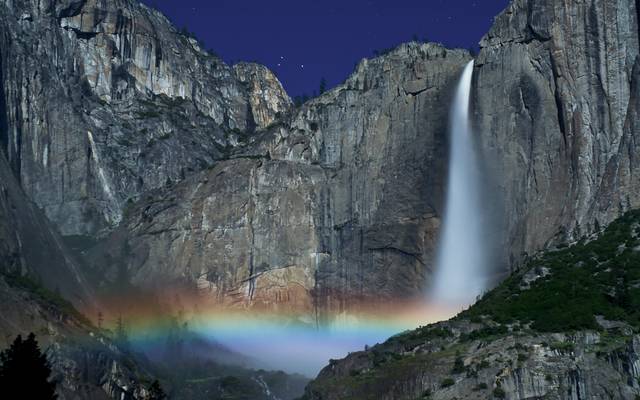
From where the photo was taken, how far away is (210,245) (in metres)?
129

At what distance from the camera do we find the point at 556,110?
11100 centimetres

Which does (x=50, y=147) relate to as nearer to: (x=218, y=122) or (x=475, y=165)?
(x=218, y=122)

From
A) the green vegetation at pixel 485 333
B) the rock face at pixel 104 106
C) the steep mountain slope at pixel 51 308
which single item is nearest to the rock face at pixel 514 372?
the green vegetation at pixel 485 333

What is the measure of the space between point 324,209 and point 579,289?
158ft

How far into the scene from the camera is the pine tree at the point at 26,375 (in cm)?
3231

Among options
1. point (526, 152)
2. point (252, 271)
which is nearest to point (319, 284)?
point (252, 271)

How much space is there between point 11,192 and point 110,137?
29057 millimetres

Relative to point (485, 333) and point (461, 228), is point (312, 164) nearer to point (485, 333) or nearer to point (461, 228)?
point (461, 228)

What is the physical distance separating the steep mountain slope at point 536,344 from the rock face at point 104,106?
5793cm

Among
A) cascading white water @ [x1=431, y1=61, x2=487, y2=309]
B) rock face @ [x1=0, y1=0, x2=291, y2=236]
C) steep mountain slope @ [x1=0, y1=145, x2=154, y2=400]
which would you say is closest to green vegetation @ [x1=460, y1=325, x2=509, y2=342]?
steep mountain slope @ [x1=0, y1=145, x2=154, y2=400]

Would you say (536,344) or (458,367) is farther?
(458,367)

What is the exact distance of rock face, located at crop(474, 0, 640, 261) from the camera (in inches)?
4134

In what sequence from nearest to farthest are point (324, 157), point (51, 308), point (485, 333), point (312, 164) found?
point (485, 333), point (51, 308), point (312, 164), point (324, 157)

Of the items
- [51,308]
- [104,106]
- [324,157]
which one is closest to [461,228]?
[324,157]
